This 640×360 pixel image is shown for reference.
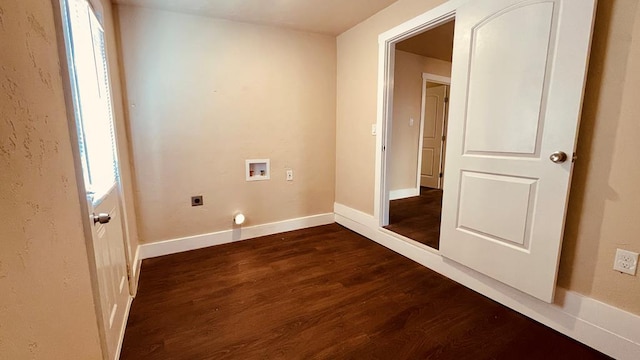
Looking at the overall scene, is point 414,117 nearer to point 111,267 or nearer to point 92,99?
point 92,99

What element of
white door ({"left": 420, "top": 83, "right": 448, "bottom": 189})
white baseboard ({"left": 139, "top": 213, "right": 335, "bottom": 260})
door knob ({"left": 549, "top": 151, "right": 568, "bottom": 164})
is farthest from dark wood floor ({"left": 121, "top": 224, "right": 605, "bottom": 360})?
white door ({"left": 420, "top": 83, "right": 448, "bottom": 189})

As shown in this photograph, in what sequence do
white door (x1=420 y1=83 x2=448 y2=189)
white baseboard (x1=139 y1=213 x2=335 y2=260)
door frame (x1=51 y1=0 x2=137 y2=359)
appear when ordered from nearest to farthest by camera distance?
door frame (x1=51 y1=0 x2=137 y2=359) < white baseboard (x1=139 y1=213 x2=335 y2=260) < white door (x1=420 y1=83 x2=448 y2=189)

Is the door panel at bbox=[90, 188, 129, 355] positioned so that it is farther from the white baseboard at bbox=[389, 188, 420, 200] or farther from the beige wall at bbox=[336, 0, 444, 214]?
the white baseboard at bbox=[389, 188, 420, 200]

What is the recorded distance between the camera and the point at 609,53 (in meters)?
1.36

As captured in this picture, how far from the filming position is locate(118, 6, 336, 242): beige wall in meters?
2.42

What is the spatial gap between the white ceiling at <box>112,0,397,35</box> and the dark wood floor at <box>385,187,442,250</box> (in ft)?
7.13

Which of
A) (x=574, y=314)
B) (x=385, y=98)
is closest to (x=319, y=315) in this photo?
(x=574, y=314)

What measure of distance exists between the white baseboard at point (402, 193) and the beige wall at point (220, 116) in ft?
5.06

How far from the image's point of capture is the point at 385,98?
8.79ft

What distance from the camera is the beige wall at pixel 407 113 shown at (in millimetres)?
4105

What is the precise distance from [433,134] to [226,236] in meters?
4.22

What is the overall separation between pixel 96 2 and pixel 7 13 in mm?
1384

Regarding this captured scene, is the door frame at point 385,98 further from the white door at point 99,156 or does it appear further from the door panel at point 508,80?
the white door at point 99,156

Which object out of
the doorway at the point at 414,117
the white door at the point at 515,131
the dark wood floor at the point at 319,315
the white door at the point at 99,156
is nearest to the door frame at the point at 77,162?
the white door at the point at 99,156
